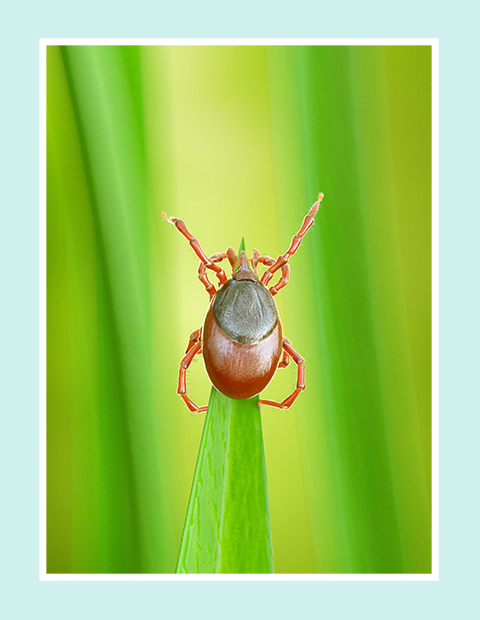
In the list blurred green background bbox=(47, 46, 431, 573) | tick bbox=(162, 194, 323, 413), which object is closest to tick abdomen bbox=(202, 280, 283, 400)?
tick bbox=(162, 194, 323, 413)

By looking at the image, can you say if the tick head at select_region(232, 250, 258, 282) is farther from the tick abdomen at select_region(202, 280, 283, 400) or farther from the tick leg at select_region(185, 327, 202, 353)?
the tick leg at select_region(185, 327, 202, 353)

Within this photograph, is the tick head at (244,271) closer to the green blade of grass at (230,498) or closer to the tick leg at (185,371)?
the tick leg at (185,371)

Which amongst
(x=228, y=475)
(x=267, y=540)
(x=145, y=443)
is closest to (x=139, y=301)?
(x=145, y=443)

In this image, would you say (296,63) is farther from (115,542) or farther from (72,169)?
(115,542)

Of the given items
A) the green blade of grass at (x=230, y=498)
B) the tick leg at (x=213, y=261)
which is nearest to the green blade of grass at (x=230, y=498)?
the green blade of grass at (x=230, y=498)

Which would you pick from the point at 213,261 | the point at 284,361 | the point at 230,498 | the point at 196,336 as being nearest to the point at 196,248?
the point at 213,261

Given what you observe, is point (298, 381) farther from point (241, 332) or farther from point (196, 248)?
point (196, 248)
